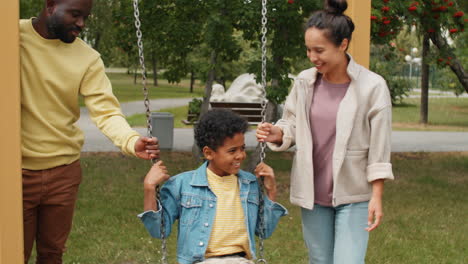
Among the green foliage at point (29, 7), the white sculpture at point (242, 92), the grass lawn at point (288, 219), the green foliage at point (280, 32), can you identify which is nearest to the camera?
the grass lawn at point (288, 219)

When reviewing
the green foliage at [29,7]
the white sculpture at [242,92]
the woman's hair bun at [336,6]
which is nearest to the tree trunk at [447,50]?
the woman's hair bun at [336,6]

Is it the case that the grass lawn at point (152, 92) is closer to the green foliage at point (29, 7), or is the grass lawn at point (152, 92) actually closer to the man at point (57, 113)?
the green foliage at point (29, 7)

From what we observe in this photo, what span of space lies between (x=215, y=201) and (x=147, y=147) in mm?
370

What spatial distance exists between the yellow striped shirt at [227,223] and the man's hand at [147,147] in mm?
275

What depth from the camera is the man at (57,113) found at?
2.80m

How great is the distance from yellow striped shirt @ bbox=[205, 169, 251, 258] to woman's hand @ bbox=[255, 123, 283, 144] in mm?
245

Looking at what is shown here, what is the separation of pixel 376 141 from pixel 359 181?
193mm

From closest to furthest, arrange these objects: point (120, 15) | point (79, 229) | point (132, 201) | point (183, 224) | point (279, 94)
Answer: point (183, 224)
point (79, 229)
point (132, 201)
point (279, 94)
point (120, 15)

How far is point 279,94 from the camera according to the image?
324 inches

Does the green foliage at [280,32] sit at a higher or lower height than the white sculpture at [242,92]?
higher

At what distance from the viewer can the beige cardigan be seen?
111 inches

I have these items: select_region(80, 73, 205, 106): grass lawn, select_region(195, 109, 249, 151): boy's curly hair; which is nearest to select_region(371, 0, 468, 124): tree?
select_region(195, 109, 249, 151): boy's curly hair

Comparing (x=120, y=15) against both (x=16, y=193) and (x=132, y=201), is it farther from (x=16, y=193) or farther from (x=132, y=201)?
(x=16, y=193)

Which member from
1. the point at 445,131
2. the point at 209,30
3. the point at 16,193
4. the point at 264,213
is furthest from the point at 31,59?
the point at 445,131
